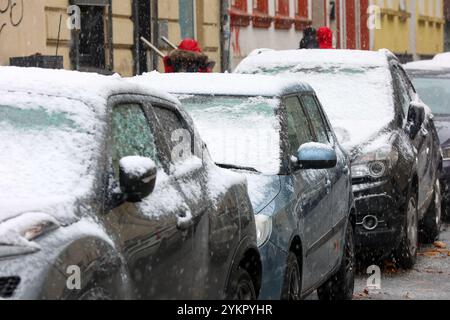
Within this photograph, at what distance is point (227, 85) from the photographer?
30.9 feet

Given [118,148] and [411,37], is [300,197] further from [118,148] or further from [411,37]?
[411,37]

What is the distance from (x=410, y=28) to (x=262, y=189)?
42.3 metres

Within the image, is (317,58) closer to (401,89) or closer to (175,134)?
(401,89)

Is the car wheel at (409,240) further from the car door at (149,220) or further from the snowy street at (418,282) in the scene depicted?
the car door at (149,220)

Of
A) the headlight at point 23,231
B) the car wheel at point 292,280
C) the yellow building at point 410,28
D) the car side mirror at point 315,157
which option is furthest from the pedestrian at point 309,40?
the yellow building at point 410,28

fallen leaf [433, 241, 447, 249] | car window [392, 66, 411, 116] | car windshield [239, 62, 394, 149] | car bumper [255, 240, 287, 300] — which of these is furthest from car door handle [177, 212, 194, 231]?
fallen leaf [433, 241, 447, 249]

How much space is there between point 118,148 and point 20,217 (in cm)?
99

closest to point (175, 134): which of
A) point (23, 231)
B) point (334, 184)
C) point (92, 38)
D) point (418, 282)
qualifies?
point (23, 231)

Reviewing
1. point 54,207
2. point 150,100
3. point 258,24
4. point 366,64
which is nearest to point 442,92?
point 366,64

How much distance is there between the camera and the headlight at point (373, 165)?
37.4 feet

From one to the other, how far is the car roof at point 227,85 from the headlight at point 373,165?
1.74 meters

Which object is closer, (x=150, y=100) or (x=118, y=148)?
(x=118, y=148)
